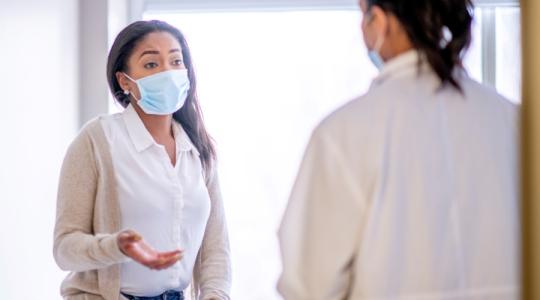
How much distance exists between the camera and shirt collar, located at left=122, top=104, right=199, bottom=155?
2.21m

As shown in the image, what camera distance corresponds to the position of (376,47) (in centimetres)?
140

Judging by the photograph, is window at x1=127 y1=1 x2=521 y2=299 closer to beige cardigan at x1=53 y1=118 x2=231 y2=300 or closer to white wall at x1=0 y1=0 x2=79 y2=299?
white wall at x1=0 y1=0 x2=79 y2=299

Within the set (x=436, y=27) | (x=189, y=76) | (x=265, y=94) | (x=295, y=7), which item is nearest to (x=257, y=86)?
(x=265, y=94)

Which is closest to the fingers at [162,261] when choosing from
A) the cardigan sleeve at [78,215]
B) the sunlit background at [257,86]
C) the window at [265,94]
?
the cardigan sleeve at [78,215]

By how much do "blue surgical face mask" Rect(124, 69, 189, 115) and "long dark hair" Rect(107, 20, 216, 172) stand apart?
2.5 inches

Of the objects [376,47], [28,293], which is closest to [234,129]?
[28,293]

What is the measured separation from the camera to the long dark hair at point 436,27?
1.35m

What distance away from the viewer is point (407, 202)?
1324 mm

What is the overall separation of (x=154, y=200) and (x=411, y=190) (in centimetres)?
95

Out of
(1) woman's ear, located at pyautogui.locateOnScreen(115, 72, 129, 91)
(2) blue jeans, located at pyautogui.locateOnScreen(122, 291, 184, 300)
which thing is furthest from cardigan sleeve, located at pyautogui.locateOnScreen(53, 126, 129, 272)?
(1) woman's ear, located at pyautogui.locateOnScreen(115, 72, 129, 91)

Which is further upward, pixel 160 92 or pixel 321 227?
pixel 160 92

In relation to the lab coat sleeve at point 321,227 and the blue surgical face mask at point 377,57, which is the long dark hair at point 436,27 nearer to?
the blue surgical face mask at point 377,57

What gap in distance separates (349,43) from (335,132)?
1.68 metres

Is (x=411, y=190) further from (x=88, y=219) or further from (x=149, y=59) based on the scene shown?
(x=149, y=59)
